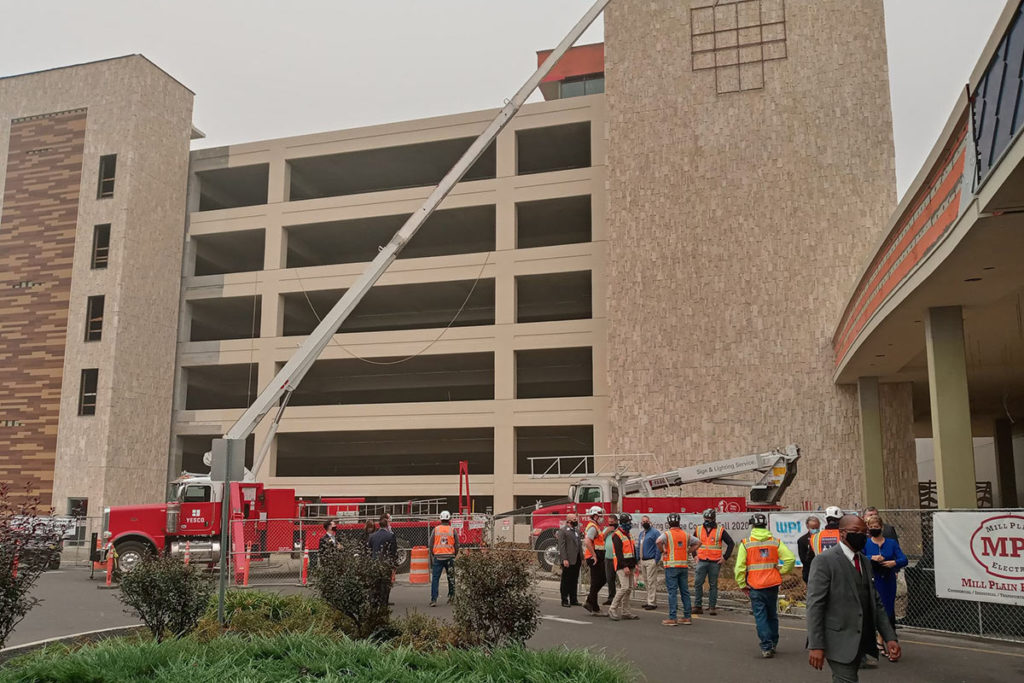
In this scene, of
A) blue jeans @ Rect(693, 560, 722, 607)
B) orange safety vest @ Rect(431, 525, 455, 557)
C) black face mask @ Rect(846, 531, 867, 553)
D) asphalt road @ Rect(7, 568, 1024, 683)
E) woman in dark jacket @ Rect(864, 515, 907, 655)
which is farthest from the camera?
orange safety vest @ Rect(431, 525, 455, 557)

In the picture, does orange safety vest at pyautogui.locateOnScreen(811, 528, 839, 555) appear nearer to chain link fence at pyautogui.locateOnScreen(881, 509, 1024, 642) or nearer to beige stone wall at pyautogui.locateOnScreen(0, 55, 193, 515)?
chain link fence at pyautogui.locateOnScreen(881, 509, 1024, 642)

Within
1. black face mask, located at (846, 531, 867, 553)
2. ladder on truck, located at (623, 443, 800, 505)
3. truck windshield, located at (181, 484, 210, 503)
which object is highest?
ladder on truck, located at (623, 443, 800, 505)

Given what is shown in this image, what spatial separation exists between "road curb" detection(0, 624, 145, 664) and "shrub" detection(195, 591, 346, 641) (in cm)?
122

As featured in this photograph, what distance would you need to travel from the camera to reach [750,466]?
2383 cm

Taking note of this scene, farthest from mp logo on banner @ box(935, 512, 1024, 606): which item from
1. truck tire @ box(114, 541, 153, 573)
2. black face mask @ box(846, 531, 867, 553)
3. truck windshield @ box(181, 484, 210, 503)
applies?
truck tire @ box(114, 541, 153, 573)

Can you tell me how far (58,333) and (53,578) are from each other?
55.1 feet

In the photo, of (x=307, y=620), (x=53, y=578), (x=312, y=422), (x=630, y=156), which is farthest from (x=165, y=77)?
(x=307, y=620)

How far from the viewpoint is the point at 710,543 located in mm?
14328

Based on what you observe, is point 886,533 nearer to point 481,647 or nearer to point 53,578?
point 481,647

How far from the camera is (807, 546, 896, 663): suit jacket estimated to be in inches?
262

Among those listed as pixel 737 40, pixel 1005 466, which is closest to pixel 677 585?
pixel 737 40

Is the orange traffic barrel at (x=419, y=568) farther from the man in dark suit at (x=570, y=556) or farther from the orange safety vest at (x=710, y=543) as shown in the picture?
the orange safety vest at (x=710, y=543)

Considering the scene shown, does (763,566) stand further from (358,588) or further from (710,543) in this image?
(358,588)

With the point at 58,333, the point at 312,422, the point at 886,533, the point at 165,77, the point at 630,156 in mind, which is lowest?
the point at 886,533
